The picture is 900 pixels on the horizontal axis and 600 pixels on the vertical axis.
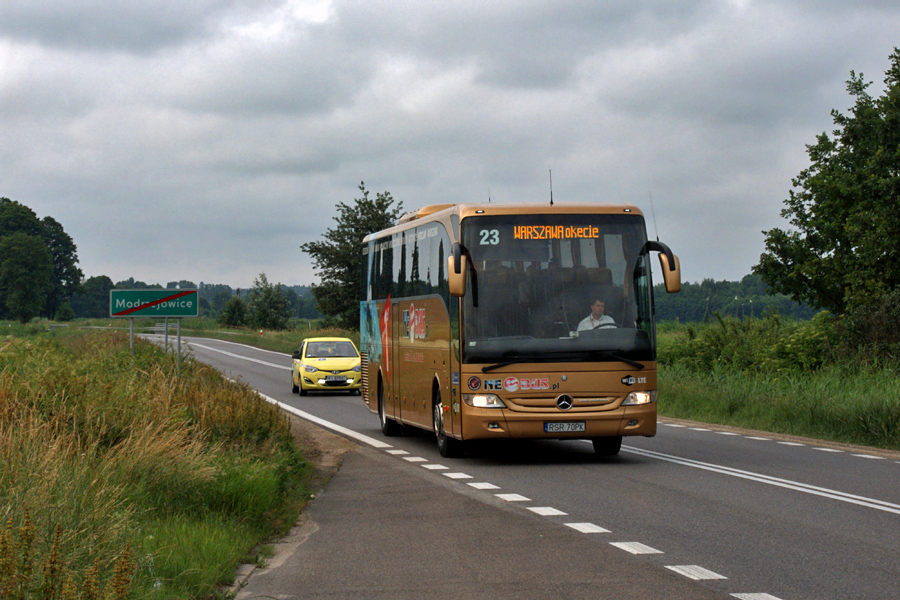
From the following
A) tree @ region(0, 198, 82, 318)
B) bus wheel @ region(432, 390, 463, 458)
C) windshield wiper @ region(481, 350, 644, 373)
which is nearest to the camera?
windshield wiper @ region(481, 350, 644, 373)

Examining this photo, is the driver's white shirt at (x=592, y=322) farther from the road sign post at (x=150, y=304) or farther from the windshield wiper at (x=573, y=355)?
the road sign post at (x=150, y=304)

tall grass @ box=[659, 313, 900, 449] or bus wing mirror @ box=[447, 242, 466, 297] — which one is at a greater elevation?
bus wing mirror @ box=[447, 242, 466, 297]

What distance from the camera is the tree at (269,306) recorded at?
94.5 metres

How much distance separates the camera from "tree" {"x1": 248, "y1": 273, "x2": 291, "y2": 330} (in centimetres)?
9450

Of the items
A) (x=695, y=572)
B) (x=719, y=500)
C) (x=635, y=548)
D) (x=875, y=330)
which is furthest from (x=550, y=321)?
(x=875, y=330)

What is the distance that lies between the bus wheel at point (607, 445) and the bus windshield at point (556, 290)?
1.73 meters

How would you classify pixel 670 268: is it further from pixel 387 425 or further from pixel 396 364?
pixel 387 425

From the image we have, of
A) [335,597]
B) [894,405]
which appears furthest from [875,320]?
[335,597]

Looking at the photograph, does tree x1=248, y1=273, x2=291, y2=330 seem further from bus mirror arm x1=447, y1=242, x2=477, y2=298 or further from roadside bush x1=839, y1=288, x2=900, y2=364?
bus mirror arm x1=447, y1=242, x2=477, y2=298

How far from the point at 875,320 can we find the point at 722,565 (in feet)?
75.5

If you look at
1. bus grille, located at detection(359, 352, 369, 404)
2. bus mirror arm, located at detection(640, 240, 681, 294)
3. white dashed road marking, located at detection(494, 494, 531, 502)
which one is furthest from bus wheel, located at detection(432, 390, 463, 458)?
bus grille, located at detection(359, 352, 369, 404)

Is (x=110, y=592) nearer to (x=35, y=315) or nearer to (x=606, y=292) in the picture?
(x=606, y=292)

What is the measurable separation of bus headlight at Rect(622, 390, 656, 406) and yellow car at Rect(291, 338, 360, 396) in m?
19.2

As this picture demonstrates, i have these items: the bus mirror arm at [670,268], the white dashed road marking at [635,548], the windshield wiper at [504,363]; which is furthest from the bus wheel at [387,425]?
the white dashed road marking at [635,548]
